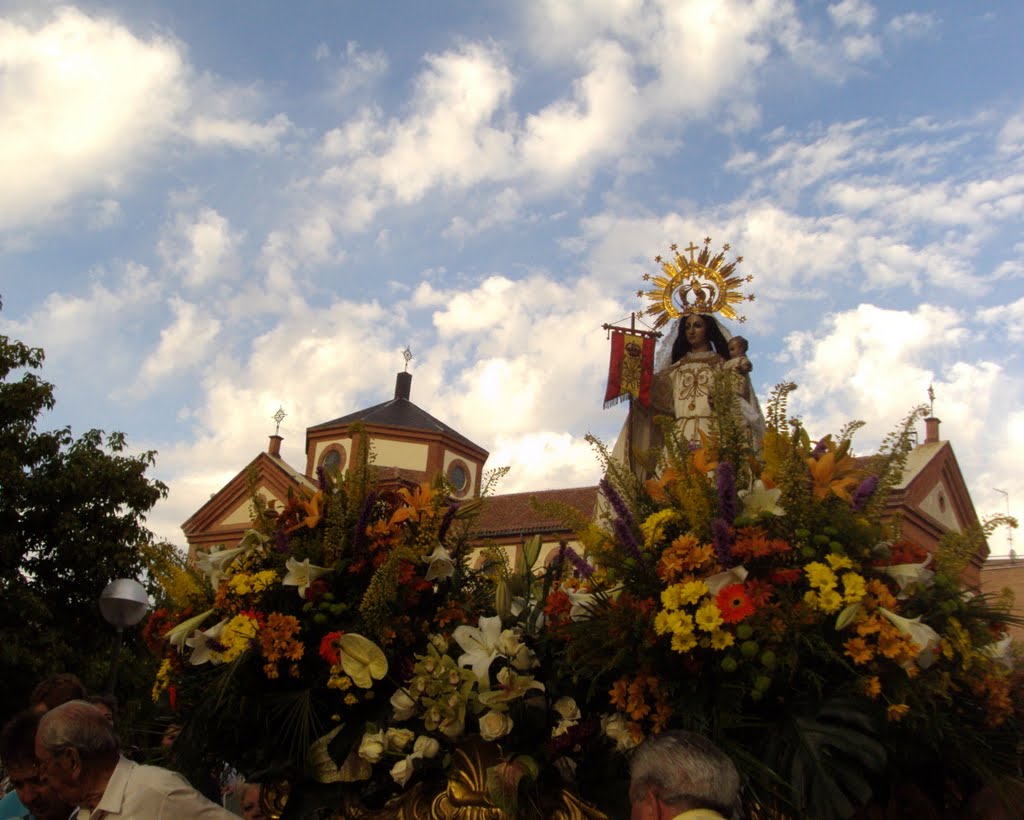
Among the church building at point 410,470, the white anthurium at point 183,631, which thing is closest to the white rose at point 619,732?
the white anthurium at point 183,631

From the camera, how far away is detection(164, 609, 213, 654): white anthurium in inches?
151

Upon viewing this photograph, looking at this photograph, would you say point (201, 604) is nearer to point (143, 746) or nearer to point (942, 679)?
point (143, 746)

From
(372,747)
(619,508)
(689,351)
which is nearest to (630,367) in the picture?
(689,351)

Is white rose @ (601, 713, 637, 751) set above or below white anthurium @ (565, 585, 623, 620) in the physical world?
below

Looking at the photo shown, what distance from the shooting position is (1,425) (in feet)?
51.0

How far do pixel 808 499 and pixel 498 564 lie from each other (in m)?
1.62

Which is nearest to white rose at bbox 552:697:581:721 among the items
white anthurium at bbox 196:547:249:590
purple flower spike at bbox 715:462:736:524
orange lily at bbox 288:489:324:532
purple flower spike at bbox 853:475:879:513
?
purple flower spike at bbox 715:462:736:524

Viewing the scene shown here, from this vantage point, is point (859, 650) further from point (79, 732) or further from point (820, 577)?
point (79, 732)

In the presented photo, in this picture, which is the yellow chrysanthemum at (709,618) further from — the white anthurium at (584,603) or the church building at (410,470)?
the church building at (410,470)

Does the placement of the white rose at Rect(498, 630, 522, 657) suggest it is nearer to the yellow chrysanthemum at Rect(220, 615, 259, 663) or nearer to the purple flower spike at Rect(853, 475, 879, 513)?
the yellow chrysanthemum at Rect(220, 615, 259, 663)

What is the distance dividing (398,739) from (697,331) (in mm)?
4059

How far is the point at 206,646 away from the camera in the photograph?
12.4 feet

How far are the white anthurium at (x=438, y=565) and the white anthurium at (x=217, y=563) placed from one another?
0.85m

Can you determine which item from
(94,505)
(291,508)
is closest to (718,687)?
(291,508)
